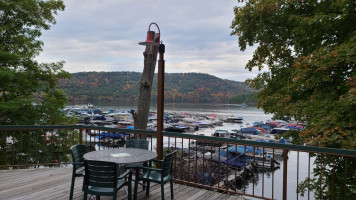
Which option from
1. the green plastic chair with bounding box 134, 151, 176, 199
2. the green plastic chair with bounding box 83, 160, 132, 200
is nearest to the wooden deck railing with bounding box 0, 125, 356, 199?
the green plastic chair with bounding box 134, 151, 176, 199

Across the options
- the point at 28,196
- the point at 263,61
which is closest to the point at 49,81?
the point at 28,196

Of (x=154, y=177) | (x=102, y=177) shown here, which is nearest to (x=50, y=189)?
(x=102, y=177)

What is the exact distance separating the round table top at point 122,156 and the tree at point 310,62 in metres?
4.41

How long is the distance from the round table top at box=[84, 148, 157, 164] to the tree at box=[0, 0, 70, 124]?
710cm

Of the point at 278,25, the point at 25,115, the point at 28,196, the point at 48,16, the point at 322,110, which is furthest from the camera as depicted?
the point at 48,16

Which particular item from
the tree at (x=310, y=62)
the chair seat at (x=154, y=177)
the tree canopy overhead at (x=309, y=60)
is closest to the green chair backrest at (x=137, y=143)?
the chair seat at (x=154, y=177)

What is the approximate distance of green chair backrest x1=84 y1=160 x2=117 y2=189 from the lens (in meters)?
2.78

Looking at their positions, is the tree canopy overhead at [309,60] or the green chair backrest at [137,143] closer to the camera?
the green chair backrest at [137,143]

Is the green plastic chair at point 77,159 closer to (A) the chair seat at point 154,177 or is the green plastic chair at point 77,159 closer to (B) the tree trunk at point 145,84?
(A) the chair seat at point 154,177

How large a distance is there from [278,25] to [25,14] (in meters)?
10.0

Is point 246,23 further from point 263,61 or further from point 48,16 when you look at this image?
point 48,16

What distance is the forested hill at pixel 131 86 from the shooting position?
49044 mm

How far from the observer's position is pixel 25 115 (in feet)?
33.2

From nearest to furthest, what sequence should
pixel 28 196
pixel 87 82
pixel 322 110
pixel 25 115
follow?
1. pixel 28 196
2. pixel 322 110
3. pixel 25 115
4. pixel 87 82
